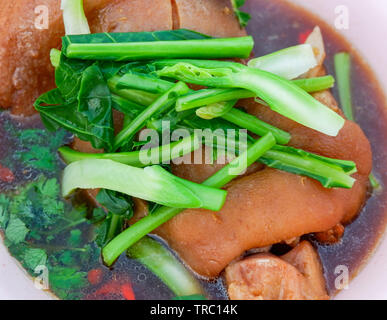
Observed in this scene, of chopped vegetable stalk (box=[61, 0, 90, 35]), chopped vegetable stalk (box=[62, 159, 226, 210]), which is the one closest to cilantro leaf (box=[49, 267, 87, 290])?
chopped vegetable stalk (box=[62, 159, 226, 210])

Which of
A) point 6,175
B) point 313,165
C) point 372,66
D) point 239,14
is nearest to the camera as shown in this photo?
point 313,165

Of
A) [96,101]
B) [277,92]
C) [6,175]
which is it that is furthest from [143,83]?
[6,175]

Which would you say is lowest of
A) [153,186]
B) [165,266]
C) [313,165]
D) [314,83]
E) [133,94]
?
[165,266]

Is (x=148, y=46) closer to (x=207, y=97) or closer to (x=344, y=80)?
(x=207, y=97)

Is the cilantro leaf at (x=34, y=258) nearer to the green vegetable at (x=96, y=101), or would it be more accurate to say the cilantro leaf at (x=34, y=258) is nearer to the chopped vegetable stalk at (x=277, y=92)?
the green vegetable at (x=96, y=101)

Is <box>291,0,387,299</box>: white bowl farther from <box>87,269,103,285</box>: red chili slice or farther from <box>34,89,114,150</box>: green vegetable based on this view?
<box>87,269,103,285</box>: red chili slice

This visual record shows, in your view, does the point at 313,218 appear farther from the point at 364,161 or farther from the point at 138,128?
the point at 138,128

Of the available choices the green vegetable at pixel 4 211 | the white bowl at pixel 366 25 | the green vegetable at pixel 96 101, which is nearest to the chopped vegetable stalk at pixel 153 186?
the green vegetable at pixel 96 101
